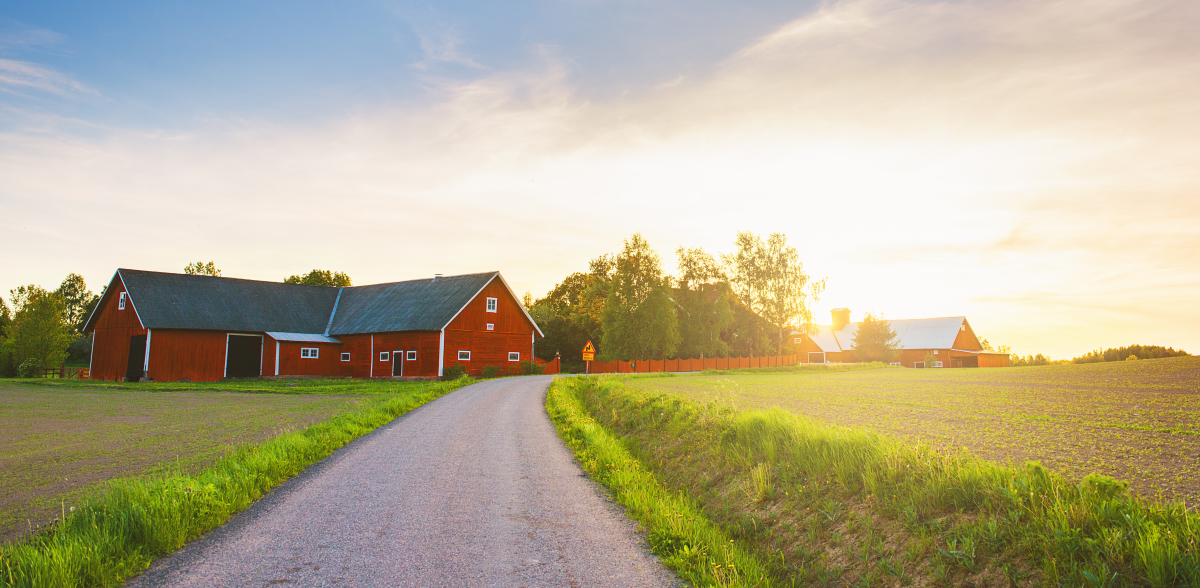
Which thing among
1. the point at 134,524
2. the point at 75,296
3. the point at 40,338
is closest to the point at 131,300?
the point at 40,338

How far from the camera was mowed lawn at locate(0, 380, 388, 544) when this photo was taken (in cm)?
765

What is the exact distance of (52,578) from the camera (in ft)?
15.1

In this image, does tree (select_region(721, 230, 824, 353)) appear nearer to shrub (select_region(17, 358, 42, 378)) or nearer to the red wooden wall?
the red wooden wall

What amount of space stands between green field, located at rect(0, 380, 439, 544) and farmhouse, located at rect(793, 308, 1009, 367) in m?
56.3

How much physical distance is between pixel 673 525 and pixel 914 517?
2.26 meters

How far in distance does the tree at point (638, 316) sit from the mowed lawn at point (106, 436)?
105 feet

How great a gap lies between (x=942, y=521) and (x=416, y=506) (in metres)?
5.41

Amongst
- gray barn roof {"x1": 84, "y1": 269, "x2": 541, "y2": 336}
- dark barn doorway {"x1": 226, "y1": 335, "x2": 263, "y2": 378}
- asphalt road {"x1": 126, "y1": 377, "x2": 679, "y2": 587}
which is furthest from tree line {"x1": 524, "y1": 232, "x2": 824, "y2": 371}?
asphalt road {"x1": 126, "y1": 377, "x2": 679, "y2": 587}

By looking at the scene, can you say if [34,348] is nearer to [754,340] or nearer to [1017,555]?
[754,340]

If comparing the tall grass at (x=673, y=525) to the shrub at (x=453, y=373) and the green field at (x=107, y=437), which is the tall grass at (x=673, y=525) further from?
the shrub at (x=453, y=373)

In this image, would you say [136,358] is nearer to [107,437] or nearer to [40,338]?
[40,338]

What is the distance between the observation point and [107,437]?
12.6 metres

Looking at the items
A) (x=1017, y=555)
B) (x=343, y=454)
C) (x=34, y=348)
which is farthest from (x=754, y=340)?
(x=34, y=348)

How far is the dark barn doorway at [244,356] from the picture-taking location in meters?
40.0
